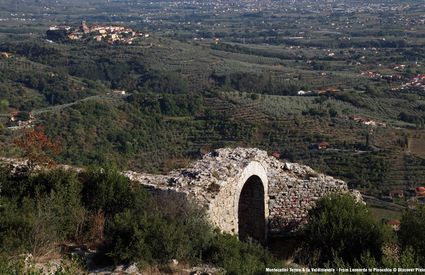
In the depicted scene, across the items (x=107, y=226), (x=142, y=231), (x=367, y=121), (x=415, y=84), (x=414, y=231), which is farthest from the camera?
(x=415, y=84)

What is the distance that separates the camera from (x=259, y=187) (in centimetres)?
1213

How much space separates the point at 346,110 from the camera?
151 ft

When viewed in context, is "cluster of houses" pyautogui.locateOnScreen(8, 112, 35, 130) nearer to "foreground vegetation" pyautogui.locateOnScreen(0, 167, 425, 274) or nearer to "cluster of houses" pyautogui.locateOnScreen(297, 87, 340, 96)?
"foreground vegetation" pyautogui.locateOnScreen(0, 167, 425, 274)

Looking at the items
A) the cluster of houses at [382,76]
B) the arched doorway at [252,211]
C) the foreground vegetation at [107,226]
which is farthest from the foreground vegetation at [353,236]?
the cluster of houses at [382,76]

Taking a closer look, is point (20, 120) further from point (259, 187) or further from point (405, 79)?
point (405, 79)

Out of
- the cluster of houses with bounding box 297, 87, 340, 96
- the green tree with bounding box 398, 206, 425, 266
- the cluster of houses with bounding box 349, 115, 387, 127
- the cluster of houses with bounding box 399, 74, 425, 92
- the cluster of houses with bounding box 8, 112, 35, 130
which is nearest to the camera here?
the green tree with bounding box 398, 206, 425, 266

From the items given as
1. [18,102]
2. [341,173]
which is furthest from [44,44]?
[341,173]

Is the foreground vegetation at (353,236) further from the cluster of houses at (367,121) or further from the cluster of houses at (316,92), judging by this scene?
the cluster of houses at (316,92)

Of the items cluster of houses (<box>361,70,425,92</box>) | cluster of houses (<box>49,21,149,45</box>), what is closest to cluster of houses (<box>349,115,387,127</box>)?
cluster of houses (<box>361,70,425,92</box>)

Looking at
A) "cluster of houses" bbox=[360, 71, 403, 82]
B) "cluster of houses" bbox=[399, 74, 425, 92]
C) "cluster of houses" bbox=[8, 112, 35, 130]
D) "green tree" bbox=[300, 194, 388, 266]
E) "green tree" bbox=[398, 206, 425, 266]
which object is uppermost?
"green tree" bbox=[398, 206, 425, 266]

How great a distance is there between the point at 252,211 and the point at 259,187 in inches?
22.7

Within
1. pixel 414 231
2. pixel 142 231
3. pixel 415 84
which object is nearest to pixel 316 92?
pixel 415 84

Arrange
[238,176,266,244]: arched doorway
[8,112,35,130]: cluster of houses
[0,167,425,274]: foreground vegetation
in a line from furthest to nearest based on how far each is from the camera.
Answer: [8,112,35,130]: cluster of houses → [238,176,266,244]: arched doorway → [0,167,425,274]: foreground vegetation

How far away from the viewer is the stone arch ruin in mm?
11047
